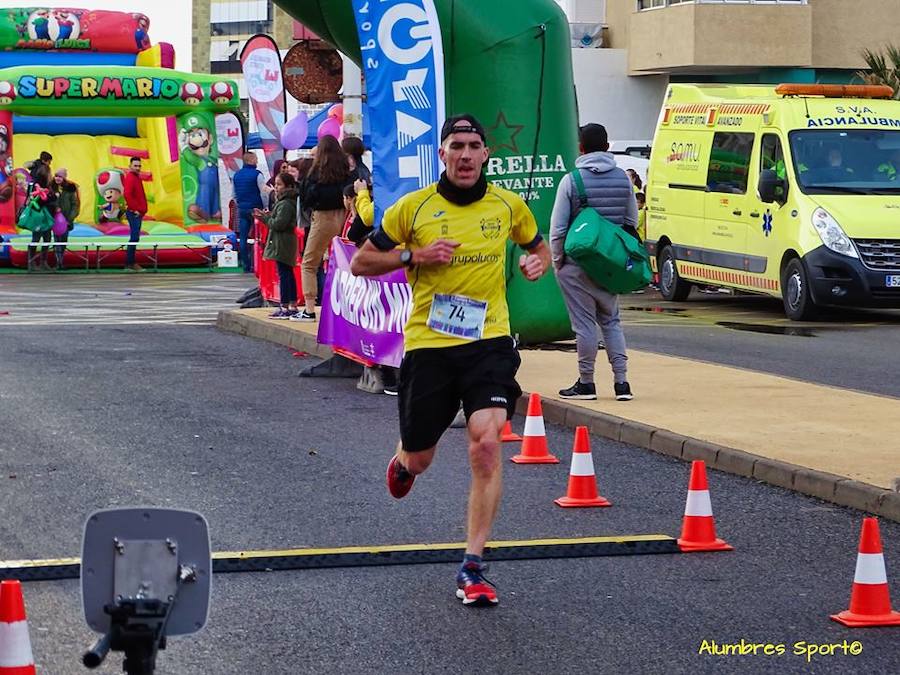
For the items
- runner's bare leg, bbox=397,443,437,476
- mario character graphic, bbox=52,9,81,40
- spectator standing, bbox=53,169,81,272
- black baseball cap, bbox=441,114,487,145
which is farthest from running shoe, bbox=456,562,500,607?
mario character graphic, bbox=52,9,81,40

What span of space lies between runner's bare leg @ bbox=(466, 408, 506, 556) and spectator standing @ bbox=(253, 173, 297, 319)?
39.8 ft

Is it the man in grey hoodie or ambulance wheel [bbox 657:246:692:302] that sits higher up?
the man in grey hoodie

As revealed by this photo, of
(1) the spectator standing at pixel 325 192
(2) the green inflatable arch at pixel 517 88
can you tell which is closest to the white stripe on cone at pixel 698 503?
(2) the green inflatable arch at pixel 517 88

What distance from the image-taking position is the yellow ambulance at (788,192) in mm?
20281

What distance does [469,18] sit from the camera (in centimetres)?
1541

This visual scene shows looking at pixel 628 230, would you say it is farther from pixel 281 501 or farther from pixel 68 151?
pixel 68 151

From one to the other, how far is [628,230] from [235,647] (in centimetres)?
687

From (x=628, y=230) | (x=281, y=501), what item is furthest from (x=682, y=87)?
(x=281, y=501)

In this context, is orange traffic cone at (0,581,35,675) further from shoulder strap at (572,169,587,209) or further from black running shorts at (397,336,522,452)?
shoulder strap at (572,169,587,209)

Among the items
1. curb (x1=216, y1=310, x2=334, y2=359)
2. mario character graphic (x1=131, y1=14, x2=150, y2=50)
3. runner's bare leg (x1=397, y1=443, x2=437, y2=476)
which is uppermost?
mario character graphic (x1=131, y1=14, x2=150, y2=50)

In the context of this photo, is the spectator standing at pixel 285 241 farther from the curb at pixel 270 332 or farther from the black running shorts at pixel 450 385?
the black running shorts at pixel 450 385

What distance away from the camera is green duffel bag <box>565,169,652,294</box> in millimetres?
11953

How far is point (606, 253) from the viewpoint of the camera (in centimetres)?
1197

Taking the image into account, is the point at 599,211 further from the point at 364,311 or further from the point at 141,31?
the point at 141,31
